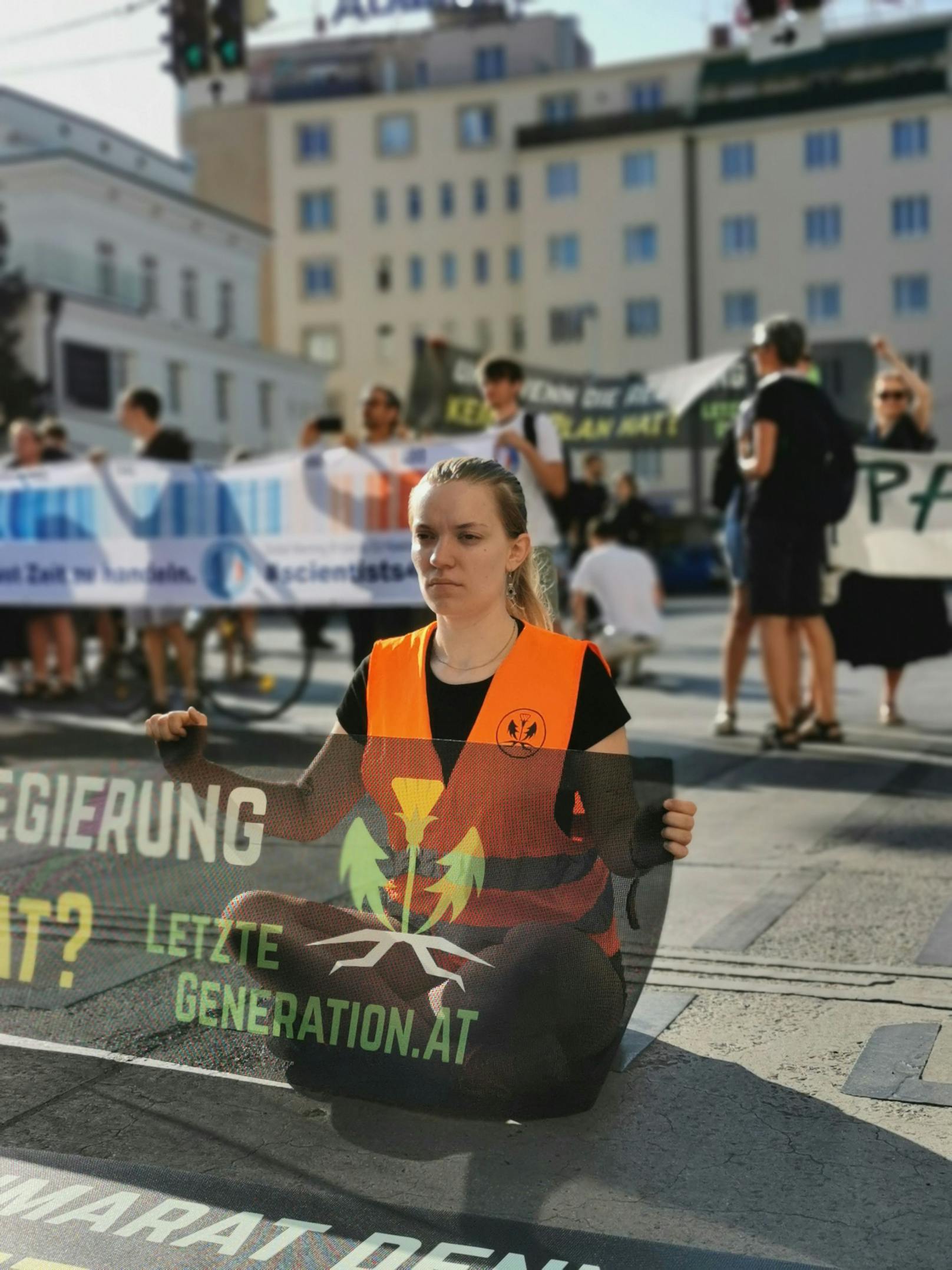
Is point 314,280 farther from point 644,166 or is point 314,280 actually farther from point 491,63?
point 644,166

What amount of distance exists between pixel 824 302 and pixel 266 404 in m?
21.6

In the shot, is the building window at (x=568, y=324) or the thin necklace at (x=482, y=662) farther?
the building window at (x=568, y=324)

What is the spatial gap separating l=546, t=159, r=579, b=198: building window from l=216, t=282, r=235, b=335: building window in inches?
621

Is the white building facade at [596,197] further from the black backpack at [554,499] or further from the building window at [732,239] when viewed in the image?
the black backpack at [554,499]

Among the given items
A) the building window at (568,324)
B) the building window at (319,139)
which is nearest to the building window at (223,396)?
the building window at (568,324)

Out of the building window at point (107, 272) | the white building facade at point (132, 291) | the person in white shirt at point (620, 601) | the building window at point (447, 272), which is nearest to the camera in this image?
the person in white shirt at point (620, 601)

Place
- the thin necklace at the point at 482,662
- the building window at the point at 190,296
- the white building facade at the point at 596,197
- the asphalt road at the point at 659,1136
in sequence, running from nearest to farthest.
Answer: the asphalt road at the point at 659,1136
the thin necklace at the point at 482,662
the building window at the point at 190,296
the white building facade at the point at 596,197

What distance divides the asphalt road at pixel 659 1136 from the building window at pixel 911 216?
195ft

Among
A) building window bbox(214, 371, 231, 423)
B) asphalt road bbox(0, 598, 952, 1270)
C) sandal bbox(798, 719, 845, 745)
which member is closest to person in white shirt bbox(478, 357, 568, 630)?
sandal bbox(798, 719, 845, 745)

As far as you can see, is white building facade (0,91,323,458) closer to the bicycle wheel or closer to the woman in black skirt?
the bicycle wheel

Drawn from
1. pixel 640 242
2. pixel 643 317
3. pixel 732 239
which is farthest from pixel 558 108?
pixel 643 317

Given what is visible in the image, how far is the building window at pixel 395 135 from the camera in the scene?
68.9 meters

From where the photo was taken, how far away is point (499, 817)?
319cm

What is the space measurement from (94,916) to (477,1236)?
4.55 ft
